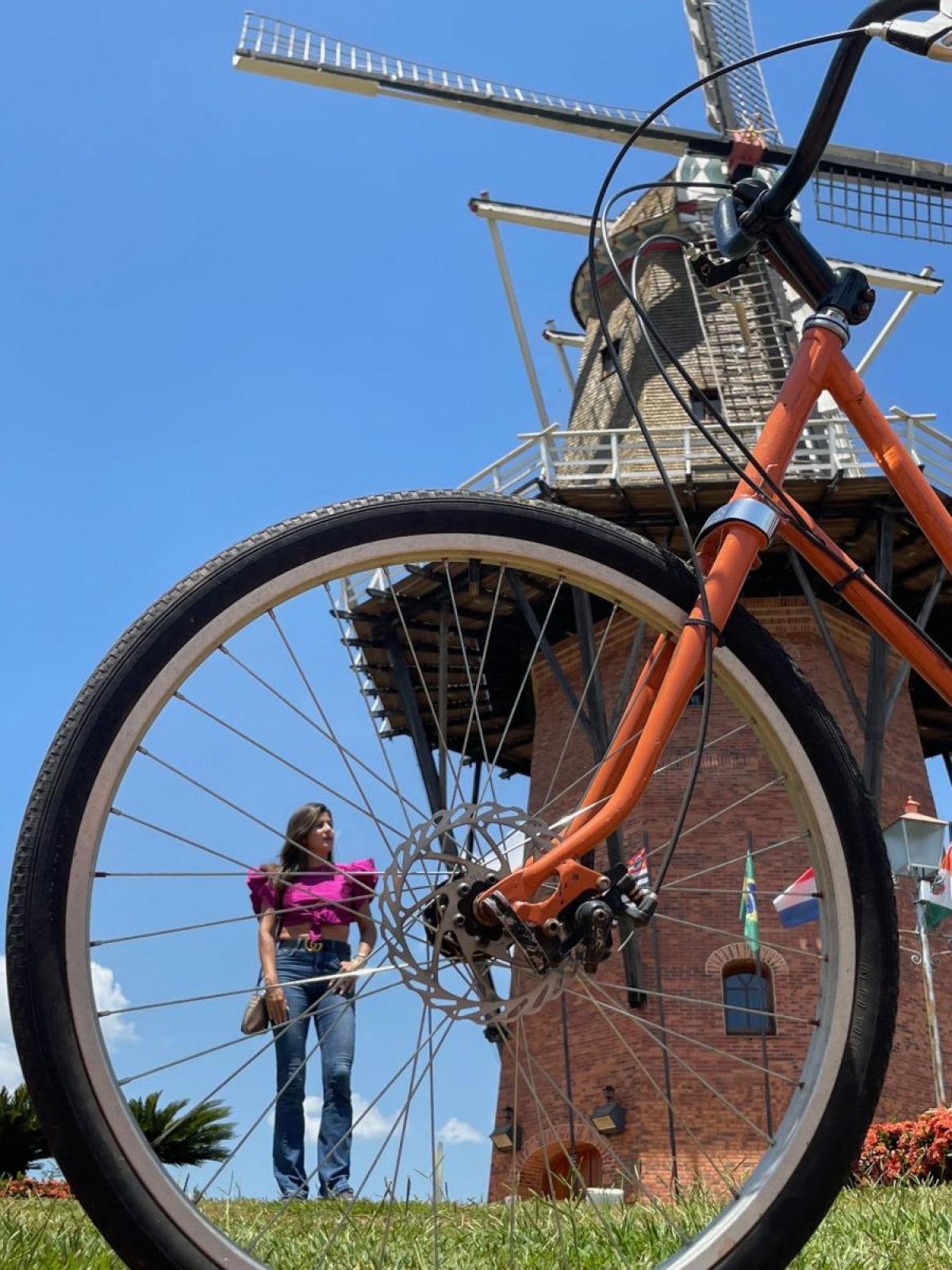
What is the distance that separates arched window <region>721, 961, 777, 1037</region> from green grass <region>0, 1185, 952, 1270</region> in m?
11.1

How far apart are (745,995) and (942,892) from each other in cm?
351

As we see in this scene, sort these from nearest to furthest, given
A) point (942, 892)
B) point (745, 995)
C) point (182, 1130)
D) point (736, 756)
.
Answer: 1. point (182, 1130)
2. point (942, 892)
3. point (736, 756)
4. point (745, 995)

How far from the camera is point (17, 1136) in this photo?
26.4 ft

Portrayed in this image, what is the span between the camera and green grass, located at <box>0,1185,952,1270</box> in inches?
101

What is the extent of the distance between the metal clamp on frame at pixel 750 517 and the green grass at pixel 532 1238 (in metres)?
1.24

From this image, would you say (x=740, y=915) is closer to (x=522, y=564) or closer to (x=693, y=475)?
(x=693, y=475)

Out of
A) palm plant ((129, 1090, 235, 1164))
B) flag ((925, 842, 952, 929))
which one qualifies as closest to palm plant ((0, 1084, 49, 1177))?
palm plant ((129, 1090, 235, 1164))

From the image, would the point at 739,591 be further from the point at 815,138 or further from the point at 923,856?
the point at 923,856

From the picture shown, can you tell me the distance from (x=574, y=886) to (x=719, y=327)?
740 inches

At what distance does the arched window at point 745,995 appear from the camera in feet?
48.4

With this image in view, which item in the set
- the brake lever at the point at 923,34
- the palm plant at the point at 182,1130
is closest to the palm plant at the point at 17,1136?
the palm plant at the point at 182,1130

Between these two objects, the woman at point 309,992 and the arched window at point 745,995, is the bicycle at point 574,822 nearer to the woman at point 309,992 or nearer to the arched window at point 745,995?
the woman at point 309,992

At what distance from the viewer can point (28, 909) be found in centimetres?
186

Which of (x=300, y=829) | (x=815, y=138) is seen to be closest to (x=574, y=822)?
(x=815, y=138)
